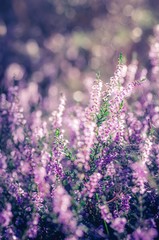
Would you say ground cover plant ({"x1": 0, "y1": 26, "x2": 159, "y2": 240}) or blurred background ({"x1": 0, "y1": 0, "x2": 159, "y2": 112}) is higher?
blurred background ({"x1": 0, "y1": 0, "x2": 159, "y2": 112})

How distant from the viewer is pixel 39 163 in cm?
298

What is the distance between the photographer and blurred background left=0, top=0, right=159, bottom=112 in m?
7.48

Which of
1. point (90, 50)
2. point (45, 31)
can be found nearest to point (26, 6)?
point (45, 31)

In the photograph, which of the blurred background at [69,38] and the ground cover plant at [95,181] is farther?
the blurred background at [69,38]

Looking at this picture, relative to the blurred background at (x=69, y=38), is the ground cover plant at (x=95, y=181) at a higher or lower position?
lower

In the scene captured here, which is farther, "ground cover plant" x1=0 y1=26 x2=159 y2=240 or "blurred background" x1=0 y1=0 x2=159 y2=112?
"blurred background" x1=0 y1=0 x2=159 y2=112

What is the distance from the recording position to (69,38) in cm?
889

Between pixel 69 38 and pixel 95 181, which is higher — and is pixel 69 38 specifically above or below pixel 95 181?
above

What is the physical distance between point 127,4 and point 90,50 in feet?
4.14

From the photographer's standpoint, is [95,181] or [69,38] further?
[69,38]

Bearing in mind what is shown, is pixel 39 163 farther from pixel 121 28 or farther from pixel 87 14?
pixel 87 14

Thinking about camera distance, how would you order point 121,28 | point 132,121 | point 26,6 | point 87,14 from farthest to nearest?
point 26,6
point 87,14
point 121,28
point 132,121

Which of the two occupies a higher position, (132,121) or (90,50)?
(90,50)

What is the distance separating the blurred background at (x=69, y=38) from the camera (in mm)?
7484
